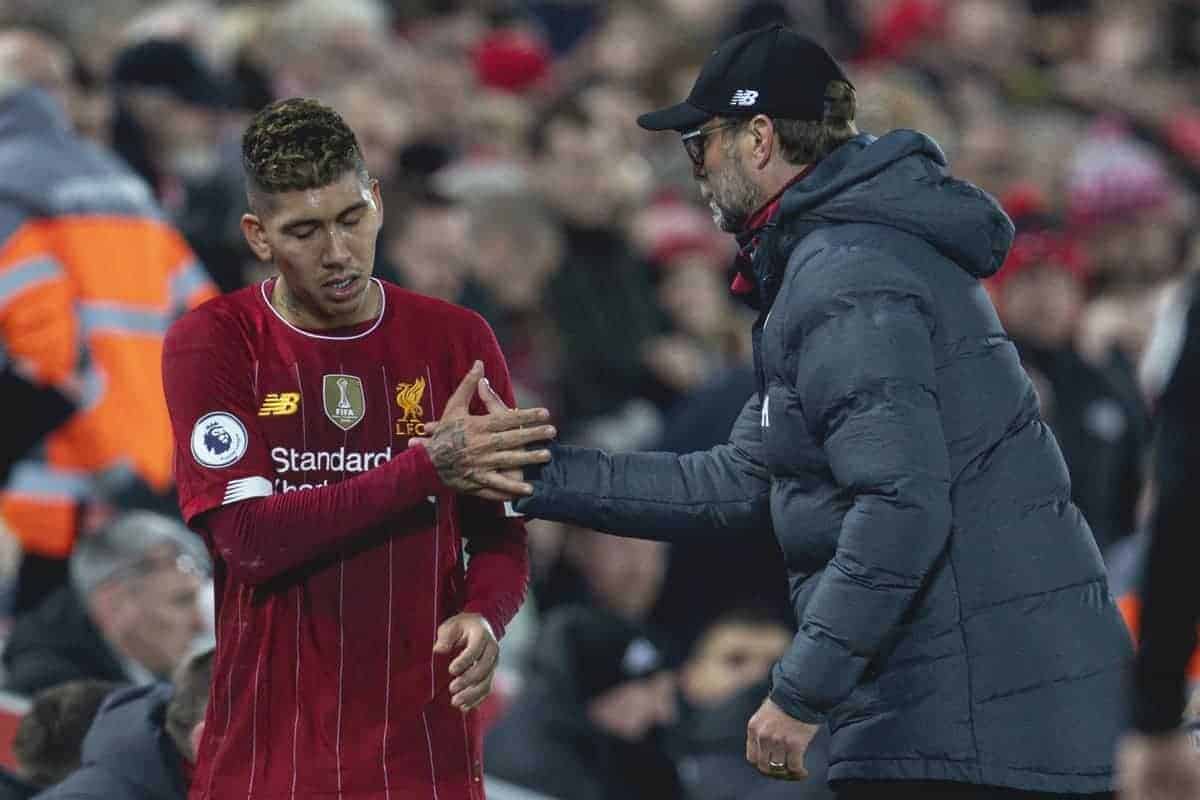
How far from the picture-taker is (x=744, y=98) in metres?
4.44

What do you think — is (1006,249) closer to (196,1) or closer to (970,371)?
(970,371)

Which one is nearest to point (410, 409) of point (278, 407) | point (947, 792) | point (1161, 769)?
point (278, 407)

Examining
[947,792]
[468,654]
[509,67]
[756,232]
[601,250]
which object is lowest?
[947,792]

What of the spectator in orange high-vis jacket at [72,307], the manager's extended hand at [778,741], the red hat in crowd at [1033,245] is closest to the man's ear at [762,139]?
the manager's extended hand at [778,741]

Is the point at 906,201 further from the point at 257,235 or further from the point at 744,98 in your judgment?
the point at 257,235

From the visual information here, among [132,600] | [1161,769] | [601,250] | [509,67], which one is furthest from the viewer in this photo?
[509,67]

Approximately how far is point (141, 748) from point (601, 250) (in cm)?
460

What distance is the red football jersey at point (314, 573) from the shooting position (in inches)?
167

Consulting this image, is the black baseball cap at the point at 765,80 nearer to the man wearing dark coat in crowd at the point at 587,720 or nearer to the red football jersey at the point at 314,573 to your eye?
the red football jersey at the point at 314,573

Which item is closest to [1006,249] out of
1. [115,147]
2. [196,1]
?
[115,147]

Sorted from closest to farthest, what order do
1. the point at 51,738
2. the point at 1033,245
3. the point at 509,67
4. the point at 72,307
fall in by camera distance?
the point at 51,738, the point at 72,307, the point at 1033,245, the point at 509,67

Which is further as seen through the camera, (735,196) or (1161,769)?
(735,196)

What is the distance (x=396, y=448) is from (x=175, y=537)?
3.08m

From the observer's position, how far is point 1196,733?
4871 mm
